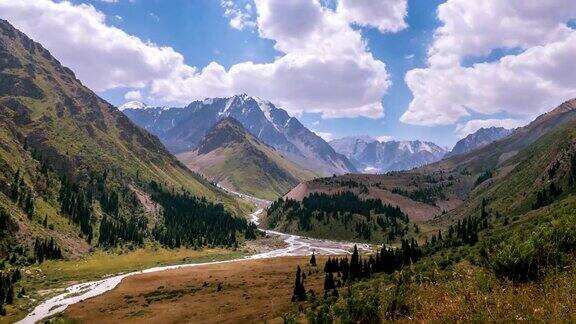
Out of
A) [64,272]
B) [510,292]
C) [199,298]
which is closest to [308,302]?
[199,298]

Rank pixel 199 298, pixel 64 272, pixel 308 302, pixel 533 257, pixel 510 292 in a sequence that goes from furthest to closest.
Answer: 1. pixel 64 272
2. pixel 199 298
3. pixel 308 302
4. pixel 533 257
5. pixel 510 292

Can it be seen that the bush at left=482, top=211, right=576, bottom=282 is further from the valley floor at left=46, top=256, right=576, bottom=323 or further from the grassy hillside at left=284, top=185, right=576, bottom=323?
the valley floor at left=46, top=256, right=576, bottom=323

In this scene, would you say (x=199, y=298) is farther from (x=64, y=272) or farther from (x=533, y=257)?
(x=533, y=257)

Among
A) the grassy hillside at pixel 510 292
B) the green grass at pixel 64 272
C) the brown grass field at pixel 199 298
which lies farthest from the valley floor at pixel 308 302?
the green grass at pixel 64 272

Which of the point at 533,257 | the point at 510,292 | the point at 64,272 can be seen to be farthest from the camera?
the point at 64,272

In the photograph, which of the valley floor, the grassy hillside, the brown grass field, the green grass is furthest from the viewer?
the green grass

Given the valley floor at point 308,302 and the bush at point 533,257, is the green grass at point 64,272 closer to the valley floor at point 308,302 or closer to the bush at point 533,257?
the valley floor at point 308,302

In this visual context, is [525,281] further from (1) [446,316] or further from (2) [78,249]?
(2) [78,249]

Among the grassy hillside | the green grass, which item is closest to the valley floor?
the grassy hillside
